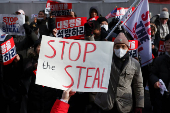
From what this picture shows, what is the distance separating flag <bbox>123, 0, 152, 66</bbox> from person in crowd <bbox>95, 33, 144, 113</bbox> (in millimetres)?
1124

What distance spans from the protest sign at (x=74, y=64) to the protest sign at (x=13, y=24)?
109 inches

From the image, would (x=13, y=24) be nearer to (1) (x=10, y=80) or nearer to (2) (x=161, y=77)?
→ (1) (x=10, y=80)

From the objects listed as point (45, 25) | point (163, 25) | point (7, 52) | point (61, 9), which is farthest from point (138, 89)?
point (163, 25)

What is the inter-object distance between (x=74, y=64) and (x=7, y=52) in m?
2.08

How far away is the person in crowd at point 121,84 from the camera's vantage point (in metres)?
4.12

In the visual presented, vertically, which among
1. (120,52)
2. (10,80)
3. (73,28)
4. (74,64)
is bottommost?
(10,80)

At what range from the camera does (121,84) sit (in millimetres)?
4133

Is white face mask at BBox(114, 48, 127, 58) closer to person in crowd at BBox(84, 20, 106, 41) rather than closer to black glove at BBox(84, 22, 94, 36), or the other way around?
person in crowd at BBox(84, 20, 106, 41)

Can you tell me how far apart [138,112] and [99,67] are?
4.61ft

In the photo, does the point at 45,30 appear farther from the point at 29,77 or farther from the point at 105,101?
the point at 105,101

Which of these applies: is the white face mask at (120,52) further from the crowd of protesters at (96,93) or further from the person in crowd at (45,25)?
the person in crowd at (45,25)

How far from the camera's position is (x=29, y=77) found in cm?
545

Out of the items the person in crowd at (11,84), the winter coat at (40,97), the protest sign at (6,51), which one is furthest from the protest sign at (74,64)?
the person in crowd at (11,84)

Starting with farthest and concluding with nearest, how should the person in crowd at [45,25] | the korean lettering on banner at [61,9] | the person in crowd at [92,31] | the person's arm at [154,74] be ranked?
the person in crowd at [45,25] → the korean lettering on banner at [61,9] → the person in crowd at [92,31] → the person's arm at [154,74]
